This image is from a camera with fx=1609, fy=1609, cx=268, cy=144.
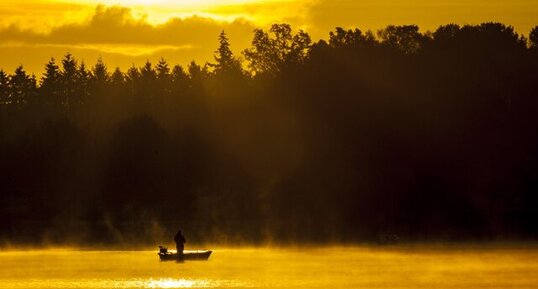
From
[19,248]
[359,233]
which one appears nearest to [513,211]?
[359,233]

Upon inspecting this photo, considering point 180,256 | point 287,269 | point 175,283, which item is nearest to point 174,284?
point 175,283

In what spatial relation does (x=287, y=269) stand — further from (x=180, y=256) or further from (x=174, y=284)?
(x=174, y=284)

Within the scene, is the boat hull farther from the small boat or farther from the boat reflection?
the boat reflection

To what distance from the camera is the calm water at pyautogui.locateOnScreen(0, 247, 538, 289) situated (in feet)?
393

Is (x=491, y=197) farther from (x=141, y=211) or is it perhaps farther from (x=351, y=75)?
(x=141, y=211)

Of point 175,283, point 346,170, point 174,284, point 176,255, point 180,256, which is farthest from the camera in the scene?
point 346,170

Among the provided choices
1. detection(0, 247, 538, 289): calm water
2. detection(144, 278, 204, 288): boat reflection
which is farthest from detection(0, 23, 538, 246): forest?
detection(144, 278, 204, 288): boat reflection

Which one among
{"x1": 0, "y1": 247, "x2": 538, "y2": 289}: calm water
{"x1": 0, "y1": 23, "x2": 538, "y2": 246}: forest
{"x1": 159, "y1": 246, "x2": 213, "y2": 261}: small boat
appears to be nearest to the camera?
{"x1": 0, "y1": 247, "x2": 538, "y2": 289}: calm water

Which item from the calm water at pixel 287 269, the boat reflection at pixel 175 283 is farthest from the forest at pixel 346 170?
the boat reflection at pixel 175 283

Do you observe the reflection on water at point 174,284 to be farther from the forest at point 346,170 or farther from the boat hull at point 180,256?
the forest at point 346,170

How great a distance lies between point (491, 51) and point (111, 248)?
2456 inches

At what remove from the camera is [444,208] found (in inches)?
6914

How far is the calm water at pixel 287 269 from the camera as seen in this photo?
11975 cm

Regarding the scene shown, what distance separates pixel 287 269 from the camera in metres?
129
